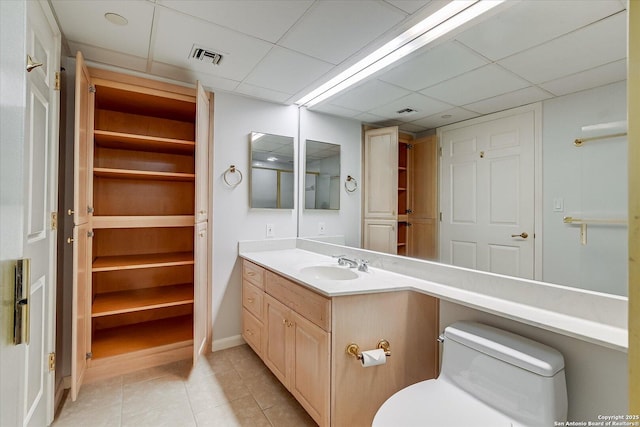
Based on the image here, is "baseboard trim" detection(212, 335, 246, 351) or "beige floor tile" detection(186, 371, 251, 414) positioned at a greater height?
"baseboard trim" detection(212, 335, 246, 351)

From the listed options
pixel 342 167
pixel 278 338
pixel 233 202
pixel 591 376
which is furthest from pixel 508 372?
pixel 233 202

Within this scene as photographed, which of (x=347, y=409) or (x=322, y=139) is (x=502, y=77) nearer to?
(x=322, y=139)

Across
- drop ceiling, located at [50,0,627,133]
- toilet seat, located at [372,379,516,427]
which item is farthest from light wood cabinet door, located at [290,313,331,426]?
drop ceiling, located at [50,0,627,133]

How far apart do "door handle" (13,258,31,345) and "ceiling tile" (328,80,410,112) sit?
184cm

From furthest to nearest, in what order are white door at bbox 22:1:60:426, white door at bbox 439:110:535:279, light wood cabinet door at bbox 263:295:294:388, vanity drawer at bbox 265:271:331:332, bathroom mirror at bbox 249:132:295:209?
bathroom mirror at bbox 249:132:295:209
light wood cabinet door at bbox 263:295:294:388
vanity drawer at bbox 265:271:331:332
white door at bbox 22:1:60:426
white door at bbox 439:110:535:279

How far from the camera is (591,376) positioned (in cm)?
104

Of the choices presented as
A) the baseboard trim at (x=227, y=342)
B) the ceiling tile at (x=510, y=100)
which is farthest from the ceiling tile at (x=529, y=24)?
the baseboard trim at (x=227, y=342)

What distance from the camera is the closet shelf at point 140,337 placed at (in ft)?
7.19

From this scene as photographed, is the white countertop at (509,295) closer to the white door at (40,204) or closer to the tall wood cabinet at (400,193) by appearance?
the tall wood cabinet at (400,193)

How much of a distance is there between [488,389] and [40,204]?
225 cm

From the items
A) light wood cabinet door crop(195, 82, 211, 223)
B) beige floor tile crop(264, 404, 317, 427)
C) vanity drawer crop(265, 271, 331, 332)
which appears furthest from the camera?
light wood cabinet door crop(195, 82, 211, 223)

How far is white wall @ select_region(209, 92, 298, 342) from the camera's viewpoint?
2527 millimetres

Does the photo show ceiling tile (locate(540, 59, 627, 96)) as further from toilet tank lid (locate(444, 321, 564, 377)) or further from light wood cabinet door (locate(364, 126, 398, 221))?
toilet tank lid (locate(444, 321, 564, 377))

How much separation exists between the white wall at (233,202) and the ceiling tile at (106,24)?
0.78m
